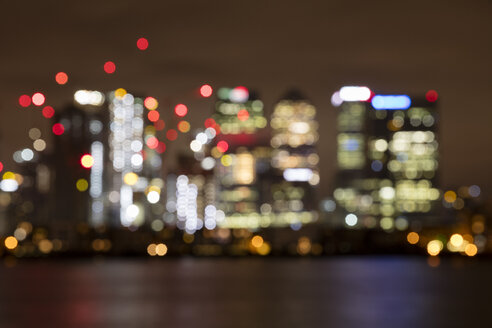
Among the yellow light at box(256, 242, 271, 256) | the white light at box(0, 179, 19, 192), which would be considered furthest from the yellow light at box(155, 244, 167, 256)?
the white light at box(0, 179, 19, 192)

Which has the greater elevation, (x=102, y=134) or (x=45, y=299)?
(x=102, y=134)

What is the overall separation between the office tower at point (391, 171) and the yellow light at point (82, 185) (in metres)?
47.0

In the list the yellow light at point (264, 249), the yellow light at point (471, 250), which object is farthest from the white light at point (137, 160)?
the yellow light at point (471, 250)

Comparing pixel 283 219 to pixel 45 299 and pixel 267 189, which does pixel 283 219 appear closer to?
pixel 267 189

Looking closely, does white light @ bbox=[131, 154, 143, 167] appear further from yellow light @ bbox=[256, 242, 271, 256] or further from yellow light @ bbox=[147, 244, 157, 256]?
yellow light @ bbox=[256, 242, 271, 256]

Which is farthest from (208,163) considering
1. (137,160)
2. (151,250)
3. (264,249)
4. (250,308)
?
(250,308)

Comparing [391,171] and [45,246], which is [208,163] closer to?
[391,171]

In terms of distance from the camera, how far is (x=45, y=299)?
4088cm

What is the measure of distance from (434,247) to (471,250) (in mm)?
6355

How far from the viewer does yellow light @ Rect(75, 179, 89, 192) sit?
169000 mm

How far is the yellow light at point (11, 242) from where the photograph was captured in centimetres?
15000

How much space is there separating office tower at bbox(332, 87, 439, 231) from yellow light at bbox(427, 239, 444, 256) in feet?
89.7

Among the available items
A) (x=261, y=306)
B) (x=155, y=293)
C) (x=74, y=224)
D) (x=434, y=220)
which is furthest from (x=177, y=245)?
(x=261, y=306)

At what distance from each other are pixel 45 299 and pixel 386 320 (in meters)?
16.2
